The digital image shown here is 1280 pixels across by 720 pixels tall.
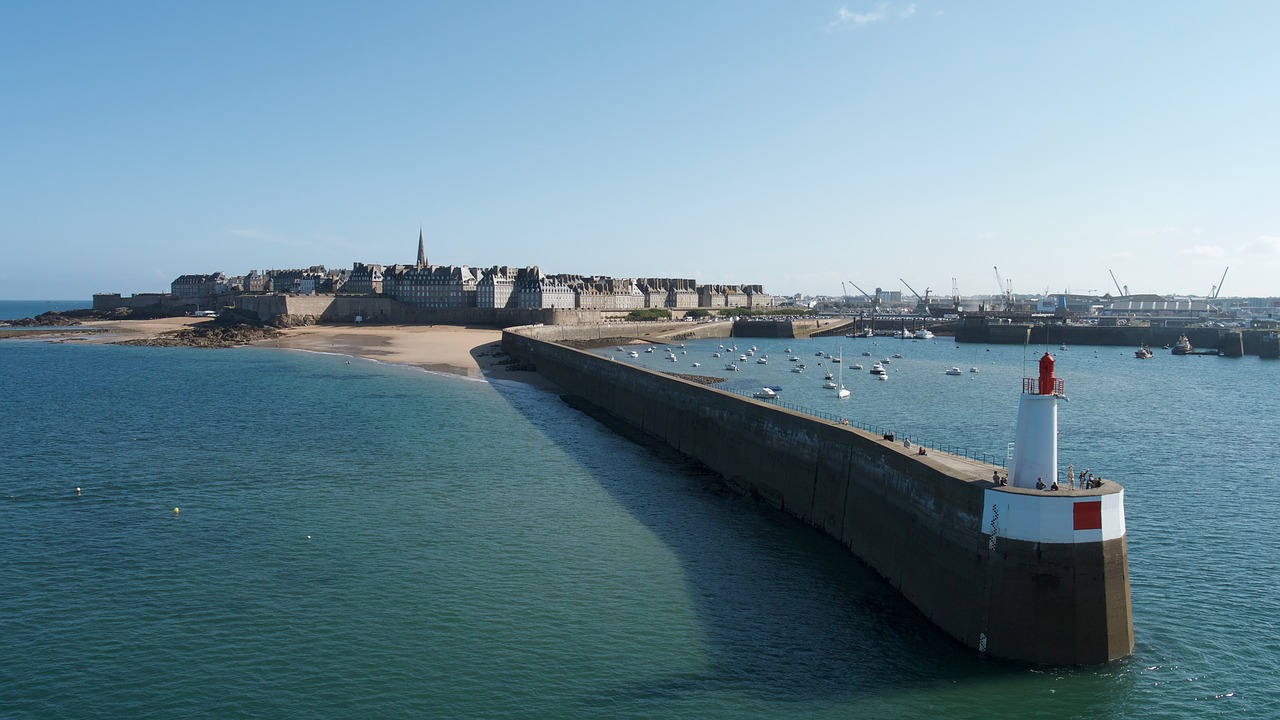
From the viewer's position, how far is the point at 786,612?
18781 mm

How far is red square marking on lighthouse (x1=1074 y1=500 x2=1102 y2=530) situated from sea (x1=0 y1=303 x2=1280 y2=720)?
2670 mm

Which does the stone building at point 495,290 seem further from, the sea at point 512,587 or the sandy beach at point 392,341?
the sea at point 512,587

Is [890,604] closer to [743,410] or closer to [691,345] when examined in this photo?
[743,410]

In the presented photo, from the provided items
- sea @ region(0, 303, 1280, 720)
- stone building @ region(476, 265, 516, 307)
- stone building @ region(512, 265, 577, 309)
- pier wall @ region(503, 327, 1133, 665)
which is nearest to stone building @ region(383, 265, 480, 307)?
stone building @ region(476, 265, 516, 307)

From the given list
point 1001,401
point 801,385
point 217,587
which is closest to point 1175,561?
point 217,587

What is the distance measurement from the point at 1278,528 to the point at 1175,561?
624cm

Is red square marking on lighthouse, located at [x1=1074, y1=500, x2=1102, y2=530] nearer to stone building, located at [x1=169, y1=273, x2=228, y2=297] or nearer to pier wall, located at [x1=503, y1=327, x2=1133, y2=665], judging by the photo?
pier wall, located at [x1=503, y1=327, x2=1133, y2=665]

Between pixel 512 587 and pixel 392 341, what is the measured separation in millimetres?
77759

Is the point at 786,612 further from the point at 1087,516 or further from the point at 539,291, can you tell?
the point at 539,291

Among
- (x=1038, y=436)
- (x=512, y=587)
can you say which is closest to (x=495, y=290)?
(x=512, y=587)

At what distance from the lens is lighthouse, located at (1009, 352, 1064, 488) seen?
1672cm

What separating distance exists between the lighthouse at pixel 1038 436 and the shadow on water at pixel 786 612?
362 centimetres

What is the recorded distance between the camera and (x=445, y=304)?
13525cm

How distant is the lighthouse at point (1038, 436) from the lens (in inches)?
658
